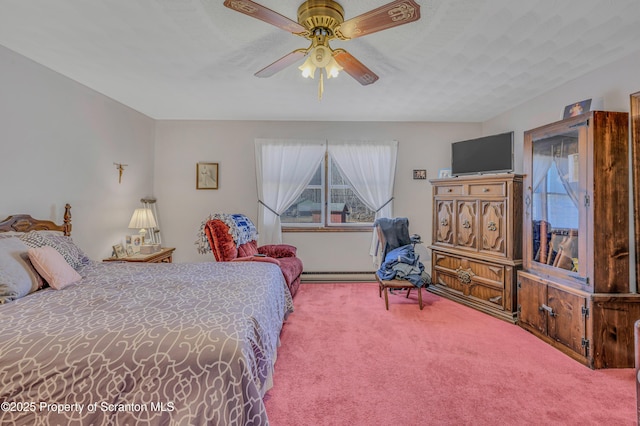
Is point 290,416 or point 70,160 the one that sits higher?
point 70,160

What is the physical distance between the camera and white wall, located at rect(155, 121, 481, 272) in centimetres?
426

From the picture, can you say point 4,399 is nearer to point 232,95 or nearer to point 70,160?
point 70,160

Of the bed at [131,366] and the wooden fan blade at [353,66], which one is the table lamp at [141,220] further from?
the wooden fan blade at [353,66]

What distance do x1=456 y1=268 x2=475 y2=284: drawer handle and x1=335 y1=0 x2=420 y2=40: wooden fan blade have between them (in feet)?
9.58

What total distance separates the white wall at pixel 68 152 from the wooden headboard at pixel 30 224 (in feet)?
0.28

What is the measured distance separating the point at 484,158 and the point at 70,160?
4.81 m

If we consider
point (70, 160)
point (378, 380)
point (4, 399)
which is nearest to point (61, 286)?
point (4, 399)

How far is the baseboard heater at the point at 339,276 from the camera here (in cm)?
429

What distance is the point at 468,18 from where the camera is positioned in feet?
5.99

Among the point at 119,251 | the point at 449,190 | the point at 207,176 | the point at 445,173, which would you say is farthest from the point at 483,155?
the point at 119,251

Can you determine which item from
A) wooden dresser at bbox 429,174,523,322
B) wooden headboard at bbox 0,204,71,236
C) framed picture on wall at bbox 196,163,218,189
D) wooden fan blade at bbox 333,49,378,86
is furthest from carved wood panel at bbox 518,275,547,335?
wooden headboard at bbox 0,204,71,236

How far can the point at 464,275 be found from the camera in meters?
3.39

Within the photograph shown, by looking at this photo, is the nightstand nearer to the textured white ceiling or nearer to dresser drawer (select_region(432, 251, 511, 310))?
the textured white ceiling

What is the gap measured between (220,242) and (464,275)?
297cm
